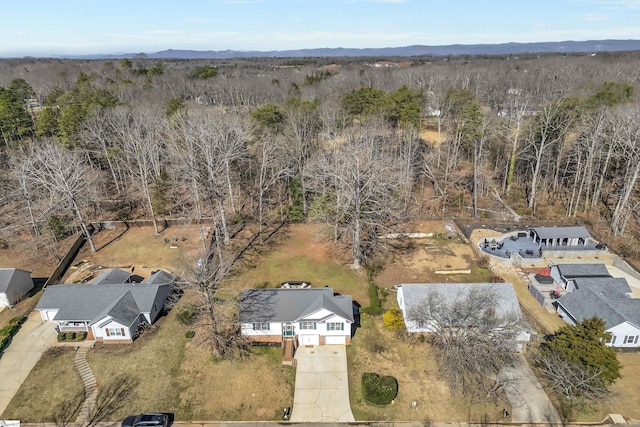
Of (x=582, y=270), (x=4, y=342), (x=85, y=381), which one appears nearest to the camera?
(x=85, y=381)

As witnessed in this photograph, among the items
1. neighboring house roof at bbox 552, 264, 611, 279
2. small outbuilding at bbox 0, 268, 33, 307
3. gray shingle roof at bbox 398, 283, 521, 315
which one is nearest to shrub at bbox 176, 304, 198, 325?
small outbuilding at bbox 0, 268, 33, 307

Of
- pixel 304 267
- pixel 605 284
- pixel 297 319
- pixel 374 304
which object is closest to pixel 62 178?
pixel 304 267

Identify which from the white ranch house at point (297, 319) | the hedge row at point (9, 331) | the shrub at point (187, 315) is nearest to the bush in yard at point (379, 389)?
the white ranch house at point (297, 319)

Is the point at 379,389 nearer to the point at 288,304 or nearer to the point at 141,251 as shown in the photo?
the point at 288,304

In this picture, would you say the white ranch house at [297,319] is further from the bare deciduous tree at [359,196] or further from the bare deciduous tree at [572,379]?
the bare deciduous tree at [572,379]

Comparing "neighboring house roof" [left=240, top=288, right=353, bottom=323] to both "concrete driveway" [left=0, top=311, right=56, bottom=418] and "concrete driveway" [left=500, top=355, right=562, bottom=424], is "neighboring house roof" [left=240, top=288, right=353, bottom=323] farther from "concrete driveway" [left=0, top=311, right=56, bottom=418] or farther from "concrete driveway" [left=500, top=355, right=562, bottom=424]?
"concrete driveway" [left=0, top=311, right=56, bottom=418]
